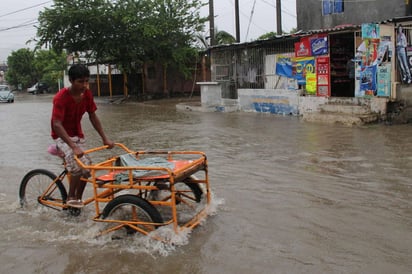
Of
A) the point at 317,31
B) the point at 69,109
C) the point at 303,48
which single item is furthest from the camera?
the point at 303,48

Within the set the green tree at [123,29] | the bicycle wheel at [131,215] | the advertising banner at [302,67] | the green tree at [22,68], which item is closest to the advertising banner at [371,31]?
the advertising banner at [302,67]

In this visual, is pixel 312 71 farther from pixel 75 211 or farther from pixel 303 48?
pixel 75 211

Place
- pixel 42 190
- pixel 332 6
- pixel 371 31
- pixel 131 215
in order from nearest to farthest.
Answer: pixel 131 215
pixel 42 190
pixel 371 31
pixel 332 6

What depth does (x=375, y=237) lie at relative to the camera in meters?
4.71

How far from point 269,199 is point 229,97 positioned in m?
15.3

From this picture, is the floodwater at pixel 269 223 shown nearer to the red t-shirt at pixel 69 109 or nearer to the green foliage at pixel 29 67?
the red t-shirt at pixel 69 109

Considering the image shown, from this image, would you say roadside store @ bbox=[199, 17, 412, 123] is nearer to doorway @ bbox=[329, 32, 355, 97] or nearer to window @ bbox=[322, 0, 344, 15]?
doorway @ bbox=[329, 32, 355, 97]

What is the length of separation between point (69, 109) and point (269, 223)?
256 centimetres

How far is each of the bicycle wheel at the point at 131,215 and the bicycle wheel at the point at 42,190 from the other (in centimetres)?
105

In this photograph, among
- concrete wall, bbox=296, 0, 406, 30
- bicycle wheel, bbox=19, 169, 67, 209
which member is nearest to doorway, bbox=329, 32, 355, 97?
concrete wall, bbox=296, 0, 406, 30

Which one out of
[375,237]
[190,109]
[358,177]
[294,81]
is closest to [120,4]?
[190,109]

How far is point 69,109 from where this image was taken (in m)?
5.15

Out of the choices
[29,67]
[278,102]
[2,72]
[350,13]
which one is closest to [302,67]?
[278,102]

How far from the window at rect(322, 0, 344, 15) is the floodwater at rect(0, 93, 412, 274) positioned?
45.4 ft
